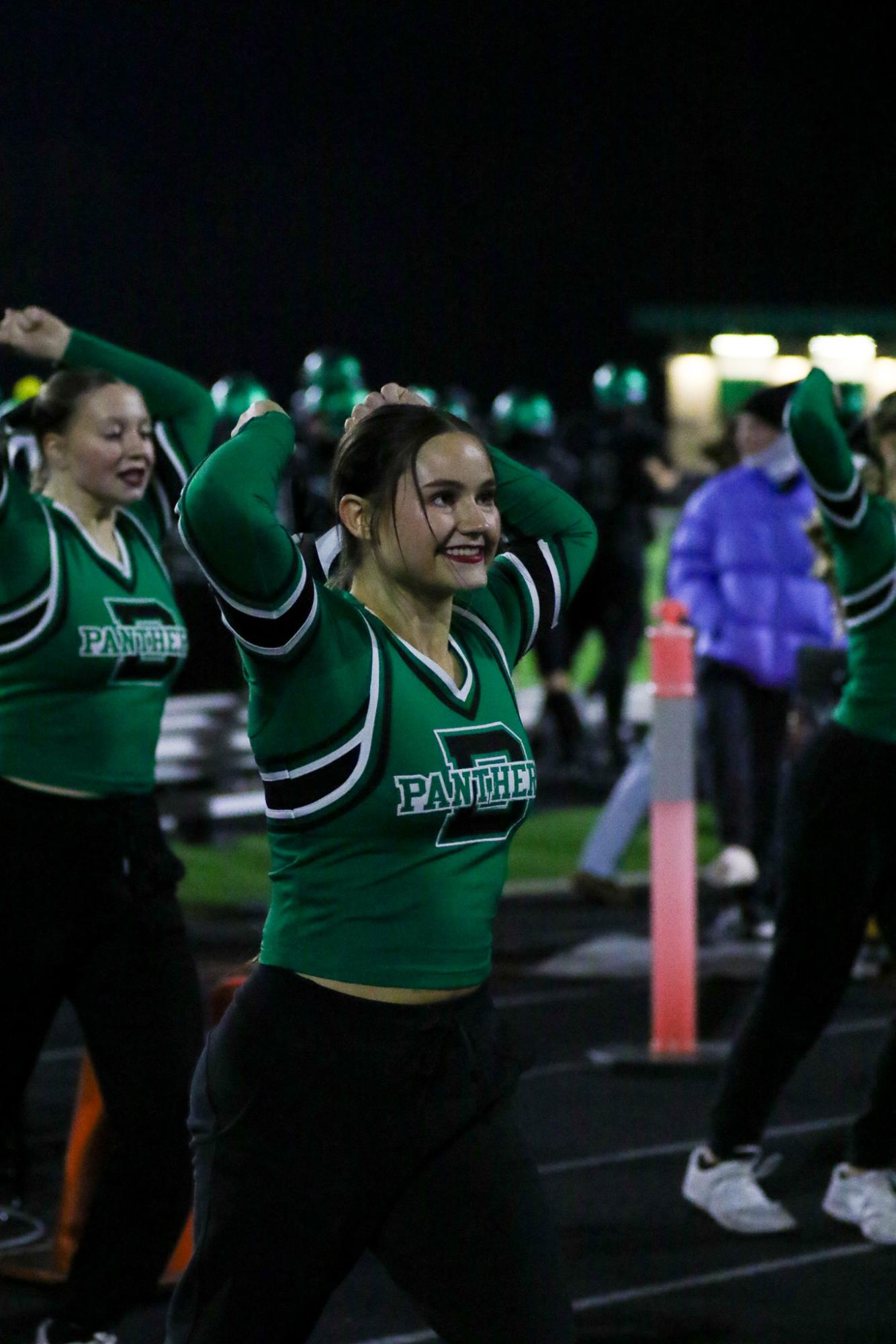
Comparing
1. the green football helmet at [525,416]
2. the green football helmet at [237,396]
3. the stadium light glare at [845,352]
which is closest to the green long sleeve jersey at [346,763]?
the green football helmet at [237,396]

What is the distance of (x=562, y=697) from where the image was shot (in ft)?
49.2

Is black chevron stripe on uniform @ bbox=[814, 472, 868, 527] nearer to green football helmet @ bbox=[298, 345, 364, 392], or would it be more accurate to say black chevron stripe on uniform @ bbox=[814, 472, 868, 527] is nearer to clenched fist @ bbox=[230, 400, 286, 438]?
clenched fist @ bbox=[230, 400, 286, 438]

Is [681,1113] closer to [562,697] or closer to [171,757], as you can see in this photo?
[171,757]

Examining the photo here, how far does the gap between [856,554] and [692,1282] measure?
5.60ft

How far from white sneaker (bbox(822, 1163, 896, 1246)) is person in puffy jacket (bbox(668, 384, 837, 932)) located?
4009 mm

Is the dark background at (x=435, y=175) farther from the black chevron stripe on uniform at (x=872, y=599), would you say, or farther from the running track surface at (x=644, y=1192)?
the black chevron stripe on uniform at (x=872, y=599)

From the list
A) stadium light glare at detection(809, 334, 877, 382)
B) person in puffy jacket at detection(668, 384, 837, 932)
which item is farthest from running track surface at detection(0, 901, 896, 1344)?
stadium light glare at detection(809, 334, 877, 382)

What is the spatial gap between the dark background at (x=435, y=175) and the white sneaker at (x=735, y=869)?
11.3 meters

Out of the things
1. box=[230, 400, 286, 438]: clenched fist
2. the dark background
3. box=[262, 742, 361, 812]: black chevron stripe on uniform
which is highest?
the dark background

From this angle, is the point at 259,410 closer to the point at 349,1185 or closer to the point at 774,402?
the point at 349,1185

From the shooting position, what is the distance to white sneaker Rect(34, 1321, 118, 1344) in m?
4.16

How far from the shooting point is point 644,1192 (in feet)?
18.6

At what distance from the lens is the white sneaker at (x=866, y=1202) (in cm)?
521

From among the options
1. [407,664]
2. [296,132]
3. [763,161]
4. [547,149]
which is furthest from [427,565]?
[763,161]
